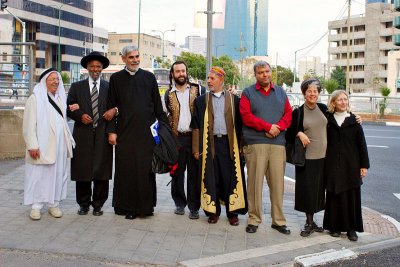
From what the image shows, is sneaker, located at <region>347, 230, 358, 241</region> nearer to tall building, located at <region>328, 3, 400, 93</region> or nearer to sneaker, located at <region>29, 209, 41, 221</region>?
sneaker, located at <region>29, 209, 41, 221</region>

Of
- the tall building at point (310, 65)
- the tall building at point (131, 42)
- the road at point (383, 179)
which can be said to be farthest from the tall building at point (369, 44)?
the road at point (383, 179)

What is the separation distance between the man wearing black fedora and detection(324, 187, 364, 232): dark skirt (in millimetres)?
2761

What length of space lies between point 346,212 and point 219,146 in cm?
165

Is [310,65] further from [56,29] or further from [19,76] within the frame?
[19,76]

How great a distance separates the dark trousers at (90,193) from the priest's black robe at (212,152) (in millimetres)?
1352

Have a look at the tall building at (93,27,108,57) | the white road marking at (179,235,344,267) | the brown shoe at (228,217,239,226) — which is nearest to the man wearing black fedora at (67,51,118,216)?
the brown shoe at (228,217,239,226)

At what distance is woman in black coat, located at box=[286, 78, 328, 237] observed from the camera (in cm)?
638

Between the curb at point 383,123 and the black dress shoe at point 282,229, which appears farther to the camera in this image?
the curb at point 383,123

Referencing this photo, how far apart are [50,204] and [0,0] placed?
8698 millimetres

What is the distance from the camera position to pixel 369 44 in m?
97.4

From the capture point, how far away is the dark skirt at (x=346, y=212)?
6.34 metres

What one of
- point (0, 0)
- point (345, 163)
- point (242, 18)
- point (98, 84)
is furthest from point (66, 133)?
point (242, 18)

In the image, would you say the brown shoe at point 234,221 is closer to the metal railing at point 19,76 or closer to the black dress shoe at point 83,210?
the black dress shoe at point 83,210

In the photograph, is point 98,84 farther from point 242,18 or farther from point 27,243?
point 242,18
